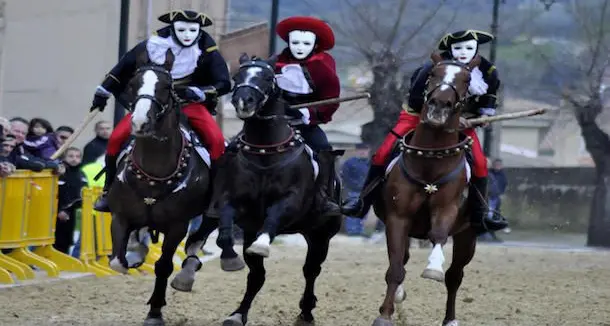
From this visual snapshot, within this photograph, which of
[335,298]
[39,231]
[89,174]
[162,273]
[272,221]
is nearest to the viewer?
[272,221]

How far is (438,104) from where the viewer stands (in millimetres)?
12078

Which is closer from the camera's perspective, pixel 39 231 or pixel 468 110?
pixel 468 110

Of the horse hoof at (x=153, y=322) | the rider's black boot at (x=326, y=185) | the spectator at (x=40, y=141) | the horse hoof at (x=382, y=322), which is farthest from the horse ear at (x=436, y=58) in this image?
the spectator at (x=40, y=141)

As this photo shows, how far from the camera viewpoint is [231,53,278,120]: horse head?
12.2 metres

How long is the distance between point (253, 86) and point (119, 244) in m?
1.79

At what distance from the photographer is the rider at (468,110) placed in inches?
515

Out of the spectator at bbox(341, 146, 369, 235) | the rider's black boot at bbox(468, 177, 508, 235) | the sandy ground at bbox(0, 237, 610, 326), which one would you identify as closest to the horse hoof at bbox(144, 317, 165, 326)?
the sandy ground at bbox(0, 237, 610, 326)

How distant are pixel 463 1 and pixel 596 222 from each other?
7.36 m

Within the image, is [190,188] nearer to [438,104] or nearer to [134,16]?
[438,104]

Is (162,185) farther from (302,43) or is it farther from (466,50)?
(466,50)

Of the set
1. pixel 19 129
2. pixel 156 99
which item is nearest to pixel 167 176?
pixel 156 99

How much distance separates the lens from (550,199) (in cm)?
3731

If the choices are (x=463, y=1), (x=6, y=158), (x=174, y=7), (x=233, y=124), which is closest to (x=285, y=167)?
(x=6, y=158)

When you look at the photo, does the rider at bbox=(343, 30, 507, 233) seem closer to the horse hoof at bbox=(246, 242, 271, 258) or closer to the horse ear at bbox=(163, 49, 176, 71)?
the horse hoof at bbox=(246, 242, 271, 258)
